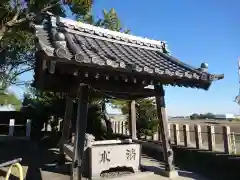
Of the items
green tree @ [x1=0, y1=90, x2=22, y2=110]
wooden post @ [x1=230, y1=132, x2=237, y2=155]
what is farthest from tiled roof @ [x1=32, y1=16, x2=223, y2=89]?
green tree @ [x1=0, y1=90, x2=22, y2=110]

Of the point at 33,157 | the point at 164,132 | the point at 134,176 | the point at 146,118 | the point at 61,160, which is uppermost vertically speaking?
the point at 146,118

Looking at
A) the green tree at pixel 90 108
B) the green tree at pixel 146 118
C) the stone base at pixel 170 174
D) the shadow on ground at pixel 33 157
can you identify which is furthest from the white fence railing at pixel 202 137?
the shadow on ground at pixel 33 157

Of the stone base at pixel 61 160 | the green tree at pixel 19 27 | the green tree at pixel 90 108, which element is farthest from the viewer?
the green tree at pixel 90 108

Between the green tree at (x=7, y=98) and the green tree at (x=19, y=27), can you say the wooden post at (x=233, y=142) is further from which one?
the green tree at (x=7, y=98)

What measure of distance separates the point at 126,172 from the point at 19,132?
13092mm

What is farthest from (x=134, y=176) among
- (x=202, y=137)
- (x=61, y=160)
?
(x=202, y=137)

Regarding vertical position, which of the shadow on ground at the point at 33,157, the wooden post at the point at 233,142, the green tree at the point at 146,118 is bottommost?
the shadow on ground at the point at 33,157

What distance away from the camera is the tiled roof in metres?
4.12

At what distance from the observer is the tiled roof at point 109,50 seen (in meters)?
4.12

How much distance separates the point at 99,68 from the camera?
425 centimetres

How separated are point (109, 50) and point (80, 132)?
207cm

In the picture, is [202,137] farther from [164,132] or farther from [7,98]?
[7,98]

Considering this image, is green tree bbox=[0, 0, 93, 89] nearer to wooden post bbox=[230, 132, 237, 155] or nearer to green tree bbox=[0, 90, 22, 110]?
green tree bbox=[0, 90, 22, 110]

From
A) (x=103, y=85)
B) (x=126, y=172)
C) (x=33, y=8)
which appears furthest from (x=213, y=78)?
(x=33, y=8)
